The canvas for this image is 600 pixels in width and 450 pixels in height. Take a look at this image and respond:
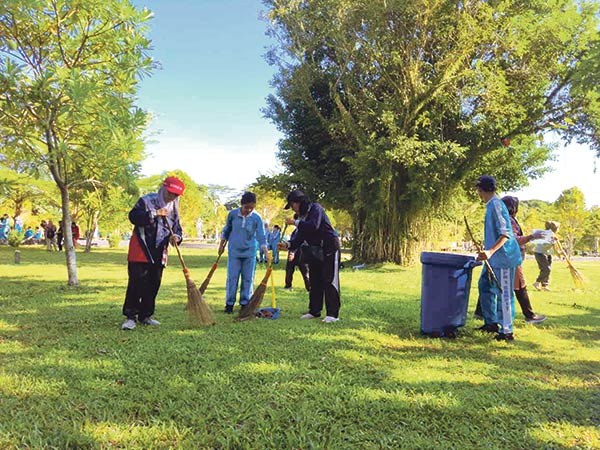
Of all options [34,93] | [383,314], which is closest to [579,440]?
[383,314]

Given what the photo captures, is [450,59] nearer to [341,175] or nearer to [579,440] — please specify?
[341,175]

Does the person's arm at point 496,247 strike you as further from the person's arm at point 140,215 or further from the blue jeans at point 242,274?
the person's arm at point 140,215

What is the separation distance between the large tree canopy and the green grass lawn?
11825mm

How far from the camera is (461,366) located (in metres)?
4.31

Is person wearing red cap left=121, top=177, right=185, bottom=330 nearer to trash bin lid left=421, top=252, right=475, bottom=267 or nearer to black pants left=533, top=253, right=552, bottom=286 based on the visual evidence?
trash bin lid left=421, top=252, right=475, bottom=267

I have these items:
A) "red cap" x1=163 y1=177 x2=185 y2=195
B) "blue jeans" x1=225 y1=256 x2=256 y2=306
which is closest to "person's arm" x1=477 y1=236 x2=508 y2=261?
"blue jeans" x1=225 y1=256 x2=256 y2=306

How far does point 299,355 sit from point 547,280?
9.64 m

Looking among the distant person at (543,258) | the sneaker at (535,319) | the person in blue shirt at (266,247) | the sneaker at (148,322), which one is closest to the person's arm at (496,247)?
the sneaker at (535,319)

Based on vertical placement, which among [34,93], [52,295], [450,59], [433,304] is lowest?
[52,295]

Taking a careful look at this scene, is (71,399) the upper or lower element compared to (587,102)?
lower

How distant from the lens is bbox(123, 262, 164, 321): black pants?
18.1 ft

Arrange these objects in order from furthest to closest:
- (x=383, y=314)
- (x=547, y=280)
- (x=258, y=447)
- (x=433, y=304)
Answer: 1. (x=547, y=280)
2. (x=383, y=314)
3. (x=433, y=304)
4. (x=258, y=447)

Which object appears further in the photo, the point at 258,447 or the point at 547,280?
the point at 547,280

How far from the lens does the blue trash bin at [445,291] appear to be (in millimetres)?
5277
